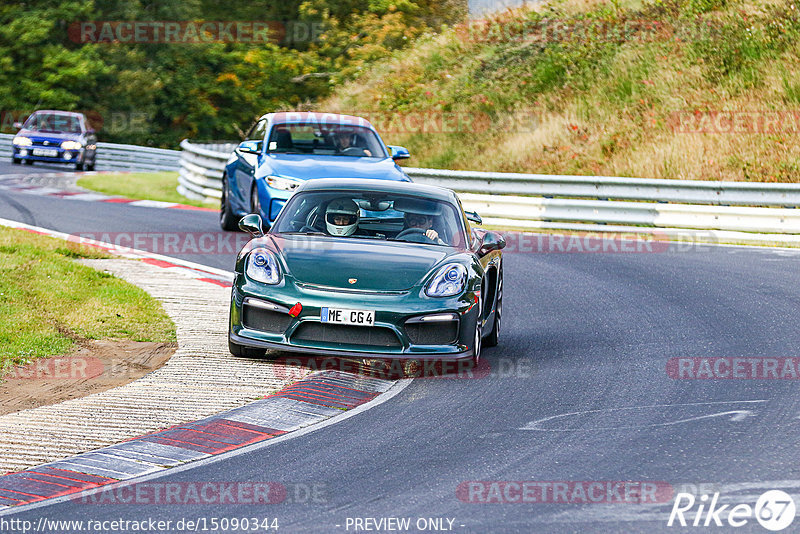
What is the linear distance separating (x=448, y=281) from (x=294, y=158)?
7.53 metres

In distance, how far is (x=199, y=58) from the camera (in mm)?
52250

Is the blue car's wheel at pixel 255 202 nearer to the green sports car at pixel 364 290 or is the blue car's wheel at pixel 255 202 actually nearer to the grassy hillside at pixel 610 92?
the green sports car at pixel 364 290

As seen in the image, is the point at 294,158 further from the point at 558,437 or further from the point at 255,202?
the point at 558,437

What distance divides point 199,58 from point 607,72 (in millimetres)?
26163

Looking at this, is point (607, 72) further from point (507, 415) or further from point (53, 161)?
point (507, 415)

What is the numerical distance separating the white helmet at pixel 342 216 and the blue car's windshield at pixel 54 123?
24519 mm

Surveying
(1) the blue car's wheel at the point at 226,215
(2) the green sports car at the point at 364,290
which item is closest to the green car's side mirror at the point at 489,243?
(2) the green sports car at the point at 364,290

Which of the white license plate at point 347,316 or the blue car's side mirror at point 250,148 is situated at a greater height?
the blue car's side mirror at point 250,148

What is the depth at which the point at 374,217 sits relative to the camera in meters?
9.97

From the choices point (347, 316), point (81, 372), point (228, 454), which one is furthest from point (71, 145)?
point (228, 454)

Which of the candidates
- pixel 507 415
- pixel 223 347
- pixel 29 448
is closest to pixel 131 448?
pixel 29 448

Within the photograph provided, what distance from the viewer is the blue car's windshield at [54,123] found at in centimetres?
3309

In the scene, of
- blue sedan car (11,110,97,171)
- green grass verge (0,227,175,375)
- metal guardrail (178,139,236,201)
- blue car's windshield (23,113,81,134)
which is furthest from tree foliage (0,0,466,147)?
green grass verge (0,227,175,375)

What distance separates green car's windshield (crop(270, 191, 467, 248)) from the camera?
9.77 meters
